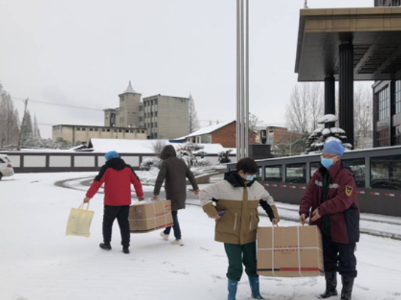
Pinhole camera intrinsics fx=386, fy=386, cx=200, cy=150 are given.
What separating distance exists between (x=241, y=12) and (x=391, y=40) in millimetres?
7021

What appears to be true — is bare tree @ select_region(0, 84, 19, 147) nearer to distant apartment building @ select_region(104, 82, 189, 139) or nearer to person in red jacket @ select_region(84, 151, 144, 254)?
distant apartment building @ select_region(104, 82, 189, 139)

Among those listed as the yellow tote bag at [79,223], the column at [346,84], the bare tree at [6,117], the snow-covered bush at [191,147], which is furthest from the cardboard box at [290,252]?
the bare tree at [6,117]

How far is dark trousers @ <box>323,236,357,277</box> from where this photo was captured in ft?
13.5

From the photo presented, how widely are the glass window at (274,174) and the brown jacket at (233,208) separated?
38.5ft

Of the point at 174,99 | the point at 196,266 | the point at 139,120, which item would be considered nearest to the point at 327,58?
the point at 196,266

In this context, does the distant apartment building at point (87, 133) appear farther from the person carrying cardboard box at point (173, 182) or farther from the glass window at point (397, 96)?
the person carrying cardboard box at point (173, 182)

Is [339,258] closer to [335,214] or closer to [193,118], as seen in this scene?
[335,214]

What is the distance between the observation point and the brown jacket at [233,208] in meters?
→ 4.16

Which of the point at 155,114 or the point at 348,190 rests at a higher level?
the point at 155,114

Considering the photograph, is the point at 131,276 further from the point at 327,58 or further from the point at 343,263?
the point at 327,58

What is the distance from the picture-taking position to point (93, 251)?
656cm

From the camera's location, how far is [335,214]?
4160 millimetres

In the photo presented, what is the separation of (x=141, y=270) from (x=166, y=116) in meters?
89.6

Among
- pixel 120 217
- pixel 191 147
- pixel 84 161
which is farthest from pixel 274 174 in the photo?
pixel 84 161
